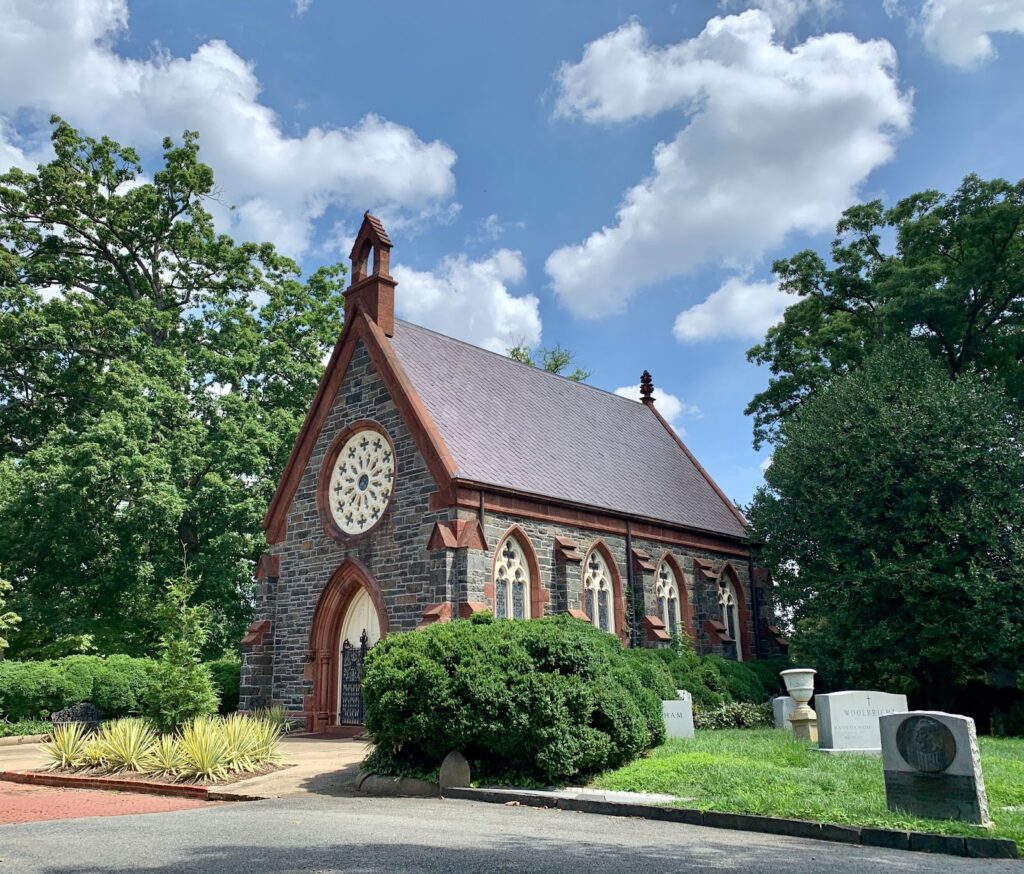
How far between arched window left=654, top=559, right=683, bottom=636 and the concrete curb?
15.0 m

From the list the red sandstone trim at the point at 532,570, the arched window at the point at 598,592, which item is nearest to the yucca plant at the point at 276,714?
the red sandstone trim at the point at 532,570

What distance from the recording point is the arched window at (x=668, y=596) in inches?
939

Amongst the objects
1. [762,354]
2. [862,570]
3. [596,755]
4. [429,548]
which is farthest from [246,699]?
[762,354]

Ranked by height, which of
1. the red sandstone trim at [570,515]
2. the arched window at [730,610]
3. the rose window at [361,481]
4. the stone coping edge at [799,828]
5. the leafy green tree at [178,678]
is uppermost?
the rose window at [361,481]

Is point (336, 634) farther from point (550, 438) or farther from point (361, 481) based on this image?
point (550, 438)

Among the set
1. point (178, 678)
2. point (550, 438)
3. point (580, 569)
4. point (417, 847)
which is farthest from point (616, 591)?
point (417, 847)

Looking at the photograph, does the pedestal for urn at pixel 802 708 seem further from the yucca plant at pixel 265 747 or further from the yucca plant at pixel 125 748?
the yucca plant at pixel 125 748

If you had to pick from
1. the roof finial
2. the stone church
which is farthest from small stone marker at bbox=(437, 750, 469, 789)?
the roof finial

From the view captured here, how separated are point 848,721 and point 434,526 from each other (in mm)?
8603

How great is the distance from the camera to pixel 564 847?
741cm

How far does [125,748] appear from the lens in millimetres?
13258

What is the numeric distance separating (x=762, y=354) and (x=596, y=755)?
76.5 ft

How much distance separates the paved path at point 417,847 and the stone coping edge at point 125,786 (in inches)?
78.0

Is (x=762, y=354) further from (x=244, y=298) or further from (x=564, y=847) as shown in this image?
(x=564, y=847)
